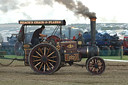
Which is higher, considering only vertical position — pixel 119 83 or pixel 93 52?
pixel 93 52

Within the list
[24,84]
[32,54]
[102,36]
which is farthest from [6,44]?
[24,84]

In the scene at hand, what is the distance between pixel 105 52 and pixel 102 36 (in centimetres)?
142

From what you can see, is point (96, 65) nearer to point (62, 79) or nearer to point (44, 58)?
point (44, 58)

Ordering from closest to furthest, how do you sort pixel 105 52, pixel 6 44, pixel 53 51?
pixel 53 51
pixel 105 52
pixel 6 44

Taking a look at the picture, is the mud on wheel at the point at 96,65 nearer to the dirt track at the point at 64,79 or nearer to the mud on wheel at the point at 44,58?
the dirt track at the point at 64,79

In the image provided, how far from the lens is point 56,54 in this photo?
1215cm

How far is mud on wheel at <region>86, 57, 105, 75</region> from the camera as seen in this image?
1245 centimetres

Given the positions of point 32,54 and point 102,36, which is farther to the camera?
point 102,36

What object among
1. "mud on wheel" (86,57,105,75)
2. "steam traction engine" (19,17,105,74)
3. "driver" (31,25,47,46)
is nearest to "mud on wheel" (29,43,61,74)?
"steam traction engine" (19,17,105,74)

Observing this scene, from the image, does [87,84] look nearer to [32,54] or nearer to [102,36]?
[32,54]

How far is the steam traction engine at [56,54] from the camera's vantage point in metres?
12.2

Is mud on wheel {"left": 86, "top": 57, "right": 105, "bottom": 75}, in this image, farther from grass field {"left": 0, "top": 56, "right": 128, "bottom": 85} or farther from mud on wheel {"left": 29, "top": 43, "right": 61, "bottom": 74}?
mud on wheel {"left": 29, "top": 43, "right": 61, "bottom": 74}

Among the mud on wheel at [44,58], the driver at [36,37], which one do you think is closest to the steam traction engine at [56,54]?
the mud on wheel at [44,58]

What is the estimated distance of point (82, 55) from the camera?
12633 mm
